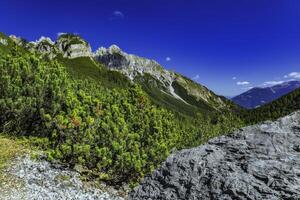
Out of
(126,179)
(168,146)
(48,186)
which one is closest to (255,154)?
(48,186)

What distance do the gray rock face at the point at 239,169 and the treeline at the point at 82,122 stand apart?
13.4 metres

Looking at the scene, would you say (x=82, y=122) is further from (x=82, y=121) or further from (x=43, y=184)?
(x=43, y=184)

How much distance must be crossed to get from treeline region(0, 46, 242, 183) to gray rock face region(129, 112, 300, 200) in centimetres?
1335

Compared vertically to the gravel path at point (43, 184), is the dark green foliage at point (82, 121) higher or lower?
higher

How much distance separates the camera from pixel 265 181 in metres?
9.45

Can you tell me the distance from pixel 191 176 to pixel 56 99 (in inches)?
828

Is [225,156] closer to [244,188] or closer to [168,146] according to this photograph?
[244,188]

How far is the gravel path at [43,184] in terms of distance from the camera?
20.2m

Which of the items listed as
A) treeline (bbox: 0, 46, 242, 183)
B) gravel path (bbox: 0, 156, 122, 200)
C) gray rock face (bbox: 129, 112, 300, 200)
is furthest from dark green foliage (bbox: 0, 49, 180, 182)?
gray rock face (bbox: 129, 112, 300, 200)

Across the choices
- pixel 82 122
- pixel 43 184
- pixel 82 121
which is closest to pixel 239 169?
pixel 43 184

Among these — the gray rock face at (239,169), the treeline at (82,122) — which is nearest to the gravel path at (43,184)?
the treeline at (82,122)

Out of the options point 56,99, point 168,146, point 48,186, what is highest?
point 56,99

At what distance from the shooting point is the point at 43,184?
859 inches

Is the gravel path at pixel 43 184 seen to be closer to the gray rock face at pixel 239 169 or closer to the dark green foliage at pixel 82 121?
the dark green foliage at pixel 82 121
